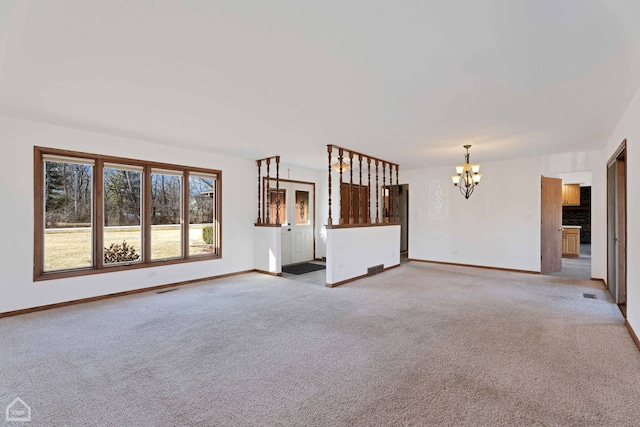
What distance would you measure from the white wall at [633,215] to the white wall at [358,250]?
3.68 meters

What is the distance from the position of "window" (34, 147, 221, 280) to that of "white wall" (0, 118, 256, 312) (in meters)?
0.10

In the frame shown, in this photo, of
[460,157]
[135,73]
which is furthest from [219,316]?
[460,157]

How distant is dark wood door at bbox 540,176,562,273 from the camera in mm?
6414

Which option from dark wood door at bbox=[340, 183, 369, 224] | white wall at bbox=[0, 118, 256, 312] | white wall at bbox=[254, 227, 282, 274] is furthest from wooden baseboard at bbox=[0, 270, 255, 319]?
dark wood door at bbox=[340, 183, 369, 224]

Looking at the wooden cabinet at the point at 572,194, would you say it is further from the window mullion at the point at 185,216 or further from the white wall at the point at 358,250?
the window mullion at the point at 185,216

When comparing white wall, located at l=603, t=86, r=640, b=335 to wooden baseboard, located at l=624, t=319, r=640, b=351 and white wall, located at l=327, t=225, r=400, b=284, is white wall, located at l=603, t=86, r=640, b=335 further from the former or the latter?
white wall, located at l=327, t=225, r=400, b=284

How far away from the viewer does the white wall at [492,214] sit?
6035mm

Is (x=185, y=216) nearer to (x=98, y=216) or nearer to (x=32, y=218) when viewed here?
(x=98, y=216)

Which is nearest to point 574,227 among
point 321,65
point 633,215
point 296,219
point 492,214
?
point 492,214

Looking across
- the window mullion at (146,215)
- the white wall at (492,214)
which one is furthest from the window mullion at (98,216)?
the white wall at (492,214)

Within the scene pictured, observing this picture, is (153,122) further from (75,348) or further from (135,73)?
(75,348)

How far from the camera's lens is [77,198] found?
4586 millimetres

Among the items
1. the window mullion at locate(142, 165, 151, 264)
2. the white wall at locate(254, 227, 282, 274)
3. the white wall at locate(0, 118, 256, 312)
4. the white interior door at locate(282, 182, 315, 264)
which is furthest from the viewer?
the white interior door at locate(282, 182, 315, 264)

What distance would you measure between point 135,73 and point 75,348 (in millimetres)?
2597
